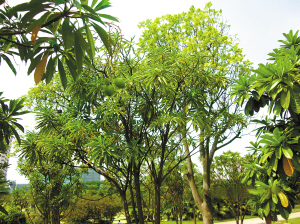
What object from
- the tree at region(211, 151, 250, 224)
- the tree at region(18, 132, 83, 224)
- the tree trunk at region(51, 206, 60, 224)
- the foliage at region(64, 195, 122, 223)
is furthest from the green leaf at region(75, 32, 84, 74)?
the foliage at region(64, 195, 122, 223)

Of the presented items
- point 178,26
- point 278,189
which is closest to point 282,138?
point 278,189

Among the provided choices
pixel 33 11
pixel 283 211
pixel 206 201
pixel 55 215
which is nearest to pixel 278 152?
pixel 283 211

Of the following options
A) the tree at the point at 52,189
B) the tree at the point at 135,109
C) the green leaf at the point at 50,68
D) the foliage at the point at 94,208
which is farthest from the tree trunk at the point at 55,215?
the green leaf at the point at 50,68

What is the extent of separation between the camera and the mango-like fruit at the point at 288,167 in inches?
85.8

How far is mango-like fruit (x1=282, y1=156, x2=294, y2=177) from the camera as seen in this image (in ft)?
7.15

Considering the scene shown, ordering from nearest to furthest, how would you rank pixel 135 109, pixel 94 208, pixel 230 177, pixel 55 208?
pixel 135 109 < pixel 55 208 < pixel 230 177 < pixel 94 208

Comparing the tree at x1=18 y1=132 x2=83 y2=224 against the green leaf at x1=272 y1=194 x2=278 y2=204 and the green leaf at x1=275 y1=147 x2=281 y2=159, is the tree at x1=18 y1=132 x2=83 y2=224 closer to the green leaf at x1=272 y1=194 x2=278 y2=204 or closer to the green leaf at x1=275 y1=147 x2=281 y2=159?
the green leaf at x1=272 y1=194 x2=278 y2=204

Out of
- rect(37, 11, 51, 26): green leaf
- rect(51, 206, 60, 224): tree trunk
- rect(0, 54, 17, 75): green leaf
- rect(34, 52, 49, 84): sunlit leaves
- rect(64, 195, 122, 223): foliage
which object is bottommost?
rect(64, 195, 122, 223): foliage

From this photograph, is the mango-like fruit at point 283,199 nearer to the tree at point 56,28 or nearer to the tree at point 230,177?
the tree at point 56,28

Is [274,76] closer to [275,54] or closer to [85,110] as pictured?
[275,54]

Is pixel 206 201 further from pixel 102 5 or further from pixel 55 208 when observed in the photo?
pixel 102 5

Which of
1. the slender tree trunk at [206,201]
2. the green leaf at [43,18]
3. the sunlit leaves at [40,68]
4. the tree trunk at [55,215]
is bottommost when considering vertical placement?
the tree trunk at [55,215]

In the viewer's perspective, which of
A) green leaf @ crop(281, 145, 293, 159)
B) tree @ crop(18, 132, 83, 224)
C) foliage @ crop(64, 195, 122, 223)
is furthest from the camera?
foliage @ crop(64, 195, 122, 223)

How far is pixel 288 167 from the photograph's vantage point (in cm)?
220
